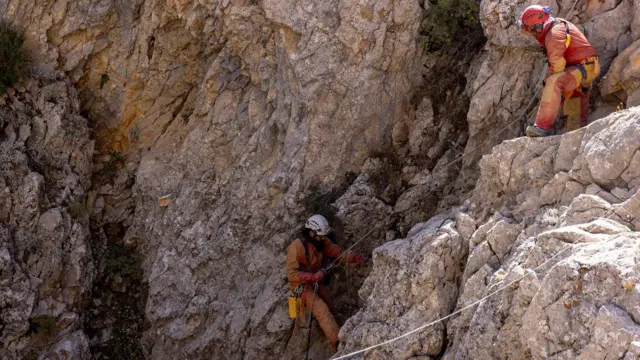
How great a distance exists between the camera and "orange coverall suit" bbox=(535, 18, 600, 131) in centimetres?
672

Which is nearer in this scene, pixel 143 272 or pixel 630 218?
pixel 630 218

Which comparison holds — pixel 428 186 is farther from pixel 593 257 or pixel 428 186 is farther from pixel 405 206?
pixel 593 257

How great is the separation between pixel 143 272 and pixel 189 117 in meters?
2.77

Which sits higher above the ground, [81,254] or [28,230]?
[28,230]

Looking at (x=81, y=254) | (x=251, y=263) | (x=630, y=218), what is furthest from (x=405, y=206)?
(x=81, y=254)

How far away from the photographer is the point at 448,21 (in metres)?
9.15

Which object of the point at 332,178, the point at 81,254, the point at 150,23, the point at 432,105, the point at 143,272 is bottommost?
the point at 143,272

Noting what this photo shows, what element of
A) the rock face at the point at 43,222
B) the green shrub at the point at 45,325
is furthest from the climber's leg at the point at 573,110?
the green shrub at the point at 45,325

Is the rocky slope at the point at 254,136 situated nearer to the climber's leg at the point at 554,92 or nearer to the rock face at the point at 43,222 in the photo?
the rock face at the point at 43,222

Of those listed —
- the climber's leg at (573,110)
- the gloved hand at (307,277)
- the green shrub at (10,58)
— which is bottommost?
the gloved hand at (307,277)

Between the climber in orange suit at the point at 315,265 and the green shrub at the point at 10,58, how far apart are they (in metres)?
5.41

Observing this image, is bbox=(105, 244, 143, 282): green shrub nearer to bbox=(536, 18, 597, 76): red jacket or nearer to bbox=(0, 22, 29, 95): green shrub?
bbox=(0, 22, 29, 95): green shrub

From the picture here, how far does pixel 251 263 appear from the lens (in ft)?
32.3

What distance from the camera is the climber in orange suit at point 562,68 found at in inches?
265
